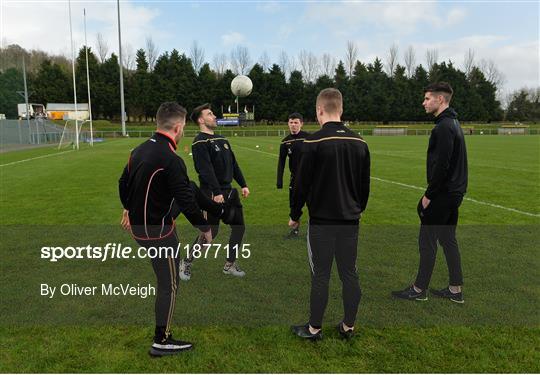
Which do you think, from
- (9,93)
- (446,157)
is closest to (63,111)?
(9,93)

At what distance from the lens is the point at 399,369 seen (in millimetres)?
3357

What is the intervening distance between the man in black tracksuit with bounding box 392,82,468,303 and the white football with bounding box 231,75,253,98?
38659mm

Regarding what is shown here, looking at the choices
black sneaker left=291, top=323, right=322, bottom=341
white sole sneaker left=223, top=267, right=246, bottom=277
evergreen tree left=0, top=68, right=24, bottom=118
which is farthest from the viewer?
evergreen tree left=0, top=68, right=24, bottom=118

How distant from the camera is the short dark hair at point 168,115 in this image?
349 cm

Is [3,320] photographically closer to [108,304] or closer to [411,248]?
[108,304]

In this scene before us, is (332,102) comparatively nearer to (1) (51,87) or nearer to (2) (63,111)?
(2) (63,111)

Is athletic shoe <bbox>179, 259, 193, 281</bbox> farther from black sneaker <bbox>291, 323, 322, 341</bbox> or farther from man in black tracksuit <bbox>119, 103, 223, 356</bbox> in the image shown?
black sneaker <bbox>291, 323, 322, 341</bbox>

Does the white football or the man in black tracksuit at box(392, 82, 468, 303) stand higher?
the white football

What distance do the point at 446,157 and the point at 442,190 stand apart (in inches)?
15.1

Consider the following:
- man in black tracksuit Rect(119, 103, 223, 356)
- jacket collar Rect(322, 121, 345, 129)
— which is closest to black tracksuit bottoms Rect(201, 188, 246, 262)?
man in black tracksuit Rect(119, 103, 223, 356)

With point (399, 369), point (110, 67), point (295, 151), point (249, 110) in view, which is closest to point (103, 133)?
point (110, 67)

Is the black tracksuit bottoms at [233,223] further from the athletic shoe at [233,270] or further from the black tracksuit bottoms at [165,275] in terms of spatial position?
the black tracksuit bottoms at [165,275]

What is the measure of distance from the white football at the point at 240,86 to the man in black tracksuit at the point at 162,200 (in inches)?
1551

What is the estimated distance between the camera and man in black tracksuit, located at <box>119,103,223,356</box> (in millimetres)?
3373
